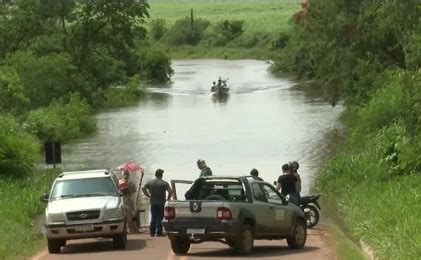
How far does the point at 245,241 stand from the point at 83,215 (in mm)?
3760

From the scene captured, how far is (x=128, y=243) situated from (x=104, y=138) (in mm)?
34814

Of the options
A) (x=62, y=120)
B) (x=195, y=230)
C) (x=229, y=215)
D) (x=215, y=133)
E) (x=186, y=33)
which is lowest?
(x=186, y=33)

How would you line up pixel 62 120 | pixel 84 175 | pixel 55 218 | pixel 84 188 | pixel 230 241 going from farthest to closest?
1. pixel 62 120
2. pixel 84 175
3. pixel 84 188
4. pixel 55 218
5. pixel 230 241

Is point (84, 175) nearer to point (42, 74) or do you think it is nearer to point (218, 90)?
point (42, 74)

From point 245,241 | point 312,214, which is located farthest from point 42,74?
point 245,241

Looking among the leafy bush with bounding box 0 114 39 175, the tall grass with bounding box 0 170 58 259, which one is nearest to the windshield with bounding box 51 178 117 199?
the tall grass with bounding box 0 170 58 259

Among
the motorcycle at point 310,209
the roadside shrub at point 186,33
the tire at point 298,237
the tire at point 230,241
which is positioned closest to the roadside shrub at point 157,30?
the roadside shrub at point 186,33

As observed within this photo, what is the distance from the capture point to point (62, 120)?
63500 mm

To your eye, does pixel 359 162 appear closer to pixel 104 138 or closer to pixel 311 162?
pixel 311 162

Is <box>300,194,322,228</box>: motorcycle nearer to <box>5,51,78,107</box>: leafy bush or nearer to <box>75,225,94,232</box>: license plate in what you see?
<box>75,225,94,232</box>: license plate

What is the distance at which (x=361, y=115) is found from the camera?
46938 millimetres

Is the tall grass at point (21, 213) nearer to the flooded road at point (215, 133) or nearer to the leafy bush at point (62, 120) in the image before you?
the flooded road at point (215, 133)

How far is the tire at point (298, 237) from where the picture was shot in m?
24.6

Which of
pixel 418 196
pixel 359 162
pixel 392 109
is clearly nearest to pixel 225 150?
pixel 392 109
